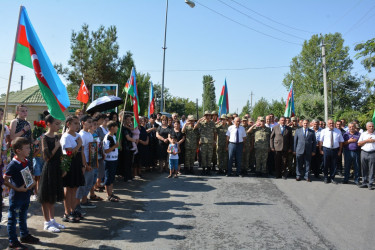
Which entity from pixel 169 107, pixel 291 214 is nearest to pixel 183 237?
pixel 291 214

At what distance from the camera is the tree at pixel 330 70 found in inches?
1834

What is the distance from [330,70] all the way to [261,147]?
45.0 metres

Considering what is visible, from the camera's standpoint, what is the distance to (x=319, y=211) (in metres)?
5.98

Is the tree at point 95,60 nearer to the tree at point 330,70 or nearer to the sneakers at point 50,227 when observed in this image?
the sneakers at point 50,227

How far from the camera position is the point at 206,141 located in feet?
32.3

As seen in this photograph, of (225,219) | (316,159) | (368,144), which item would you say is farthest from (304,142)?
(225,219)

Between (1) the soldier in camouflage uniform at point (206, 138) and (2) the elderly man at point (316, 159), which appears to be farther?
(2) the elderly man at point (316, 159)

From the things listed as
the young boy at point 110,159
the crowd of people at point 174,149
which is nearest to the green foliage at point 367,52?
the crowd of people at point 174,149

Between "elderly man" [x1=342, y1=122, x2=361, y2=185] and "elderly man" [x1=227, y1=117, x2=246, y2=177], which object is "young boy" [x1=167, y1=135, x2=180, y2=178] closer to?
"elderly man" [x1=227, y1=117, x2=246, y2=177]

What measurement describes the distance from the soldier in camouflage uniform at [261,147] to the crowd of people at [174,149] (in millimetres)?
33

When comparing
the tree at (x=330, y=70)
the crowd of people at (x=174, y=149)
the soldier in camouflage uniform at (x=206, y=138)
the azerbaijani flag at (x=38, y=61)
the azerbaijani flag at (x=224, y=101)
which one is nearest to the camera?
the azerbaijani flag at (x=38, y=61)

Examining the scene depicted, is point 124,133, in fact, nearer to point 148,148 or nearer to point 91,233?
point 148,148

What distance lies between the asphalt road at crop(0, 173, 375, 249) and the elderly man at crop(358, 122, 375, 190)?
0.59 m

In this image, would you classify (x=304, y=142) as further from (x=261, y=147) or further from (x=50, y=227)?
(x=50, y=227)
